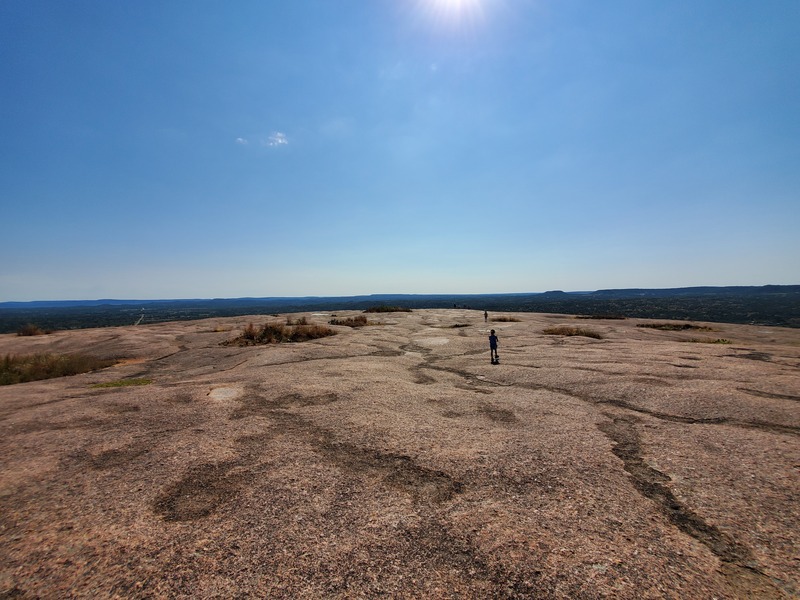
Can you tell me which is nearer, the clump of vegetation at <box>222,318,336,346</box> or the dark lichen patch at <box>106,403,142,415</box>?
the dark lichen patch at <box>106,403,142,415</box>

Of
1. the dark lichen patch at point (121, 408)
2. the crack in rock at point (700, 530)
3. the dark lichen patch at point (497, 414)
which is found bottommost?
the crack in rock at point (700, 530)

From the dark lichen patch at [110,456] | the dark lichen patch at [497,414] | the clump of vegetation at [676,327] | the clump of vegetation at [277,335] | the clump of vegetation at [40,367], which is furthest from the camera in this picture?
the clump of vegetation at [676,327]

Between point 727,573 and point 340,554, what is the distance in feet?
12.3

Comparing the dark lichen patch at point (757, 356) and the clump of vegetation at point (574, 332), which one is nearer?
the dark lichen patch at point (757, 356)

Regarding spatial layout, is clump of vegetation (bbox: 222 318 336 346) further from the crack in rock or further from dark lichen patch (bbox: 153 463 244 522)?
the crack in rock

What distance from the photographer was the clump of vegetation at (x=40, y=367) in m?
13.0

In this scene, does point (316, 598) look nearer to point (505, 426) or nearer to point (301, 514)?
point (301, 514)

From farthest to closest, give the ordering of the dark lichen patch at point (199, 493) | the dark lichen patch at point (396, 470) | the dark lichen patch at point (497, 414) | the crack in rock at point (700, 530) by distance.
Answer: the dark lichen patch at point (497, 414), the dark lichen patch at point (396, 470), the dark lichen patch at point (199, 493), the crack in rock at point (700, 530)

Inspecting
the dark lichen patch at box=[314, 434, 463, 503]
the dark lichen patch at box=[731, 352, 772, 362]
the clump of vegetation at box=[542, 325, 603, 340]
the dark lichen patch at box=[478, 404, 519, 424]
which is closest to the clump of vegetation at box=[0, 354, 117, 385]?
the dark lichen patch at box=[314, 434, 463, 503]

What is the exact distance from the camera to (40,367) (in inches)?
548

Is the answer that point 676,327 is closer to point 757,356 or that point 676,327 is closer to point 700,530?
point 757,356

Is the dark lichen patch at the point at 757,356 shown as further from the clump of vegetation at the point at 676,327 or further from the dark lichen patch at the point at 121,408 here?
the dark lichen patch at the point at 121,408

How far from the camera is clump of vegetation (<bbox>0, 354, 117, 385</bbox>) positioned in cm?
1303

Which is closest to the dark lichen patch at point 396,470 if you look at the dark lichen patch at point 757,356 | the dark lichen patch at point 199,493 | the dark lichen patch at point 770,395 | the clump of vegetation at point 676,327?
the dark lichen patch at point 199,493
